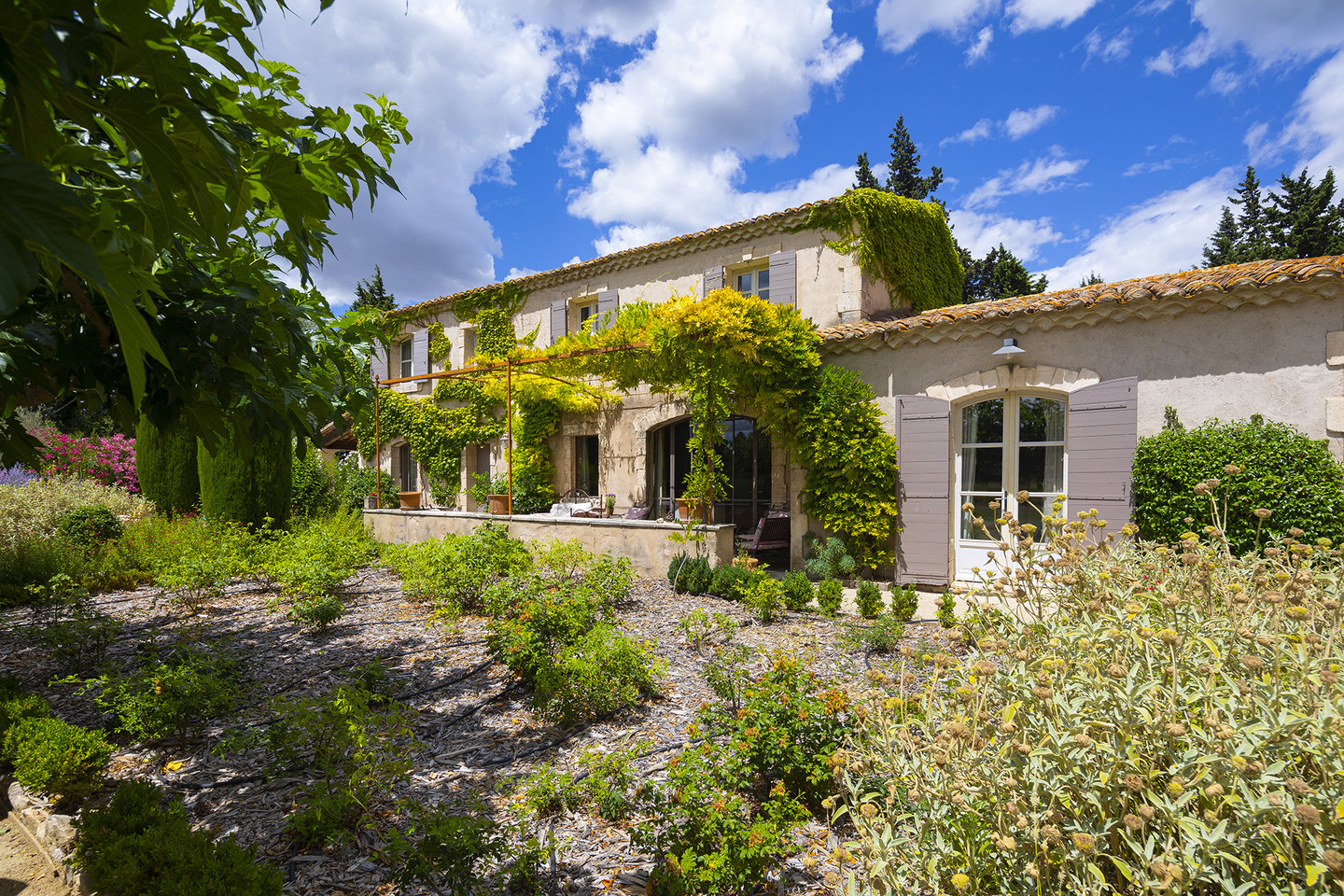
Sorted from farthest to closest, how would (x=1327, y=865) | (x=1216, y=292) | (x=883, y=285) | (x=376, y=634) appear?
(x=883, y=285) → (x=1216, y=292) → (x=376, y=634) → (x=1327, y=865)

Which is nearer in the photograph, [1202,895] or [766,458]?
[1202,895]

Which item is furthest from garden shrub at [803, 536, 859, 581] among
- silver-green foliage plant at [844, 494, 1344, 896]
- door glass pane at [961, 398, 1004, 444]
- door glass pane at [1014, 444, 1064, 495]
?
silver-green foliage plant at [844, 494, 1344, 896]

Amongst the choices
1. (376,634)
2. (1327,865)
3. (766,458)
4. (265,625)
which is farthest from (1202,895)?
(766,458)

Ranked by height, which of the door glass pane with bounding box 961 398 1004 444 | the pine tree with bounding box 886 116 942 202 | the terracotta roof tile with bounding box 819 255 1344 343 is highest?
the pine tree with bounding box 886 116 942 202

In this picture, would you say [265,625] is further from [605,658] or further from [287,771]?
[605,658]

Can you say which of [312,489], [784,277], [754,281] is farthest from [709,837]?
[312,489]

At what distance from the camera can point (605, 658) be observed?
4.03 m

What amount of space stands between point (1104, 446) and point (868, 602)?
3.28m

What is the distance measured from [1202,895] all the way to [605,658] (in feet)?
10.3

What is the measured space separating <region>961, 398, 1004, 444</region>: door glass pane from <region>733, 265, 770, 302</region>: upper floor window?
402 centimetres

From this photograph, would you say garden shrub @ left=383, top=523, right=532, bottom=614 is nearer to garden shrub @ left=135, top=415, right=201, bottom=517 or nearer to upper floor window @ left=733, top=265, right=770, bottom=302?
upper floor window @ left=733, top=265, right=770, bottom=302

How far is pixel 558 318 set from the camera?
13.2 meters

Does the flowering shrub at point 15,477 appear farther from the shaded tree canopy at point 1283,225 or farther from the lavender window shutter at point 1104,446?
the shaded tree canopy at point 1283,225

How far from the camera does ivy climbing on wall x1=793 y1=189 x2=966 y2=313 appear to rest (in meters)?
9.68
